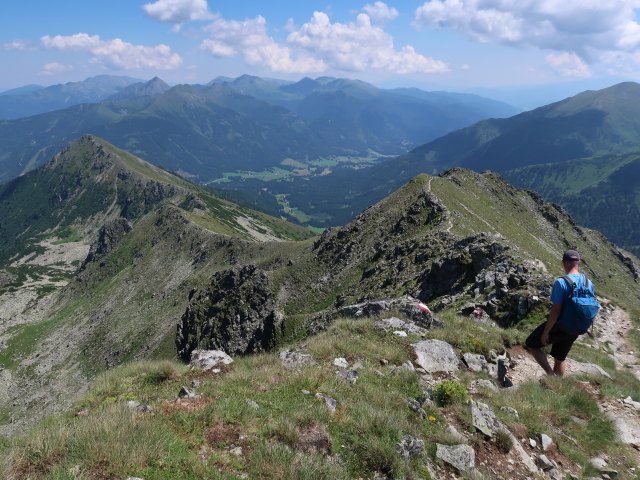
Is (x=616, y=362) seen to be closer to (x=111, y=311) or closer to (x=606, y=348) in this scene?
(x=606, y=348)

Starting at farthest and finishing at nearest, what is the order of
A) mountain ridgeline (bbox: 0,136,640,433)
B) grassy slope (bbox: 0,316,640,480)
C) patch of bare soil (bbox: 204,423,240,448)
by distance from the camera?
mountain ridgeline (bbox: 0,136,640,433) → patch of bare soil (bbox: 204,423,240,448) → grassy slope (bbox: 0,316,640,480)

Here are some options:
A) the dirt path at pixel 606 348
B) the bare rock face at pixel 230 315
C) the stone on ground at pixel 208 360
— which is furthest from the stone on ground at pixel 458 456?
the bare rock face at pixel 230 315

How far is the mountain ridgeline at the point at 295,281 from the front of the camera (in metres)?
44.1

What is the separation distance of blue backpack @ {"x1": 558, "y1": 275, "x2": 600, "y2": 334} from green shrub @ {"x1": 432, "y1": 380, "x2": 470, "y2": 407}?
494 centimetres

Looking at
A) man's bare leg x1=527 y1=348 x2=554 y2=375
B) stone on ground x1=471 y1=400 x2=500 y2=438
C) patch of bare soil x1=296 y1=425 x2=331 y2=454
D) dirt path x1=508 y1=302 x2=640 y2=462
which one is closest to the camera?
patch of bare soil x1=296 y1=425 x2=331 y2=454

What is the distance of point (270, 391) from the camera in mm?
12297

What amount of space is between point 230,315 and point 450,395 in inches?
2860

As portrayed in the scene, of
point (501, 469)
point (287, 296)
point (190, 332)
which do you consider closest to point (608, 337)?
point (501, 469)

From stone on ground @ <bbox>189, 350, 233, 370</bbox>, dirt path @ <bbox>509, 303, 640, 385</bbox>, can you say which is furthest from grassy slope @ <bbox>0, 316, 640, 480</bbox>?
dirt path @ <bbox>509, 303, 640, 385</bbox>

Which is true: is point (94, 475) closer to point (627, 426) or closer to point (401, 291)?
point (627, 426)

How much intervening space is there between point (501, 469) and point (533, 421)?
2.92m

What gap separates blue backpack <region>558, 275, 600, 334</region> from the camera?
527 inches

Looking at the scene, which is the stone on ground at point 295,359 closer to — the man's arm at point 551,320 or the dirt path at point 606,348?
the dirt path at point 606,348

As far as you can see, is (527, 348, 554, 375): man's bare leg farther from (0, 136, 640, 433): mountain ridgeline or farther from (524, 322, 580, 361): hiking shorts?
(0, 136, 640, 433): mountain ridgeline
